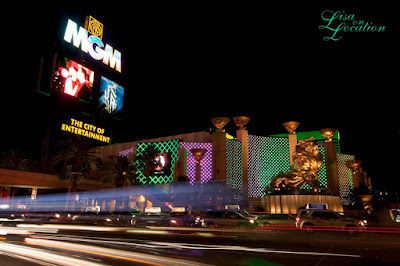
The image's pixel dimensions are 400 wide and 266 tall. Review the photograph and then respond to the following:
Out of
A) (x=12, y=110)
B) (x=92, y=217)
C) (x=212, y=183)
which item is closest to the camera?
(x=92, y=217)

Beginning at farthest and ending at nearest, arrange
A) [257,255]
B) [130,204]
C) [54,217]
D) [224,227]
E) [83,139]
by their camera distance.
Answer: [130,204] → [83,139] → [54,217] → [224,227] → [257,255]

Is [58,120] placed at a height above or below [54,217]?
Answer: above

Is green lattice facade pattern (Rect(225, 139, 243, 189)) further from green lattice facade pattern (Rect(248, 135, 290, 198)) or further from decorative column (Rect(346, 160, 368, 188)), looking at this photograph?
decorative column (Rect(346, 160, 368, 188))

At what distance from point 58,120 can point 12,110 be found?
37.4 ft

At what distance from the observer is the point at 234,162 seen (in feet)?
172

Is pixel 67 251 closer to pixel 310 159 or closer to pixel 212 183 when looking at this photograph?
pixel 310 159

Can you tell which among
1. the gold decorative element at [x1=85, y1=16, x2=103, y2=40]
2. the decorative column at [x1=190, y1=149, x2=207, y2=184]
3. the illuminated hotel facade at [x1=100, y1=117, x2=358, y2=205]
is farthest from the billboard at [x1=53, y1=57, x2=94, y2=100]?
the decorative column at [x1=190, y1=149, x2=207, y2=184]

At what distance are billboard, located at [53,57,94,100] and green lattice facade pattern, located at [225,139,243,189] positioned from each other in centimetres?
2349

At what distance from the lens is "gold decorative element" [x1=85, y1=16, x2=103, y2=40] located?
178 feet

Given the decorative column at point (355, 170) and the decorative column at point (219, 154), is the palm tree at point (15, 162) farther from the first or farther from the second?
the decorative column at point (355, 170)

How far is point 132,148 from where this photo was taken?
66125mm

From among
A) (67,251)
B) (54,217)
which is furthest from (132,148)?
(67,251)

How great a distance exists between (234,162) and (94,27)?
107ft

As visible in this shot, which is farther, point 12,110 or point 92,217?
point 12,110
